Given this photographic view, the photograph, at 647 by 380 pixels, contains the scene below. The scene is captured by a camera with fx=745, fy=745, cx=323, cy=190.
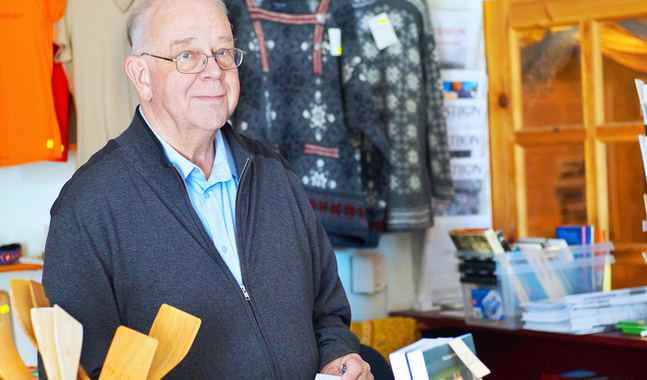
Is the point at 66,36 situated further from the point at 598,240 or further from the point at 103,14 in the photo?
the point at 598,240

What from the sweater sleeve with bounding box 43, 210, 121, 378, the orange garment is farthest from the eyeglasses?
the orange garment

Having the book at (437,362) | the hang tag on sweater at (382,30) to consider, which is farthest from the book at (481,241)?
the book at (437,362)

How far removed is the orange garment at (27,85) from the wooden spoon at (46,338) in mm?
1689

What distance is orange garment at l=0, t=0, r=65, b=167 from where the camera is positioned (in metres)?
2.40

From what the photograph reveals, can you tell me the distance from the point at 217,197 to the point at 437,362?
605mm

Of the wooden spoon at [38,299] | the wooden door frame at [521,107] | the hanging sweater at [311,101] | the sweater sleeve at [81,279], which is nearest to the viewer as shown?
the wooden spoon at [38,299]

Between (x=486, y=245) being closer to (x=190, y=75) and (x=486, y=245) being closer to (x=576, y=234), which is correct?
(x=576, y=234)

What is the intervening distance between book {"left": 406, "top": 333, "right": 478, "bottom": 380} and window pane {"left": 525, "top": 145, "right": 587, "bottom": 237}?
153 cm

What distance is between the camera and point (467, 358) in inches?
67.5

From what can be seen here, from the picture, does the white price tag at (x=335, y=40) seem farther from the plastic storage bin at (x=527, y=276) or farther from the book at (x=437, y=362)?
the book at (x=437, y=362)

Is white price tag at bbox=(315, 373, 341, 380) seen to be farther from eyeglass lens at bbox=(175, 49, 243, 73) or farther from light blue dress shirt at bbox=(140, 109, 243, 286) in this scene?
eyeglass lens at bbox=(175, 49, 243, 73)

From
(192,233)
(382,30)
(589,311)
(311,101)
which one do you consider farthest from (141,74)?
→ (589,311)

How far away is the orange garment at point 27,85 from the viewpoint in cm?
240

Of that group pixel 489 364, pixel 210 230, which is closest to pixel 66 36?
pixel 210 230
